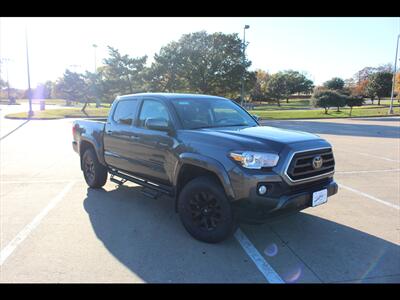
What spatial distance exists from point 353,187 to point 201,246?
13.5 feet

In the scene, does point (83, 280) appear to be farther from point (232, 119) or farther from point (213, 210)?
point (232, 119)

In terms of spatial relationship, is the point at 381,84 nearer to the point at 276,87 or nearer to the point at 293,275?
the point at 276,87

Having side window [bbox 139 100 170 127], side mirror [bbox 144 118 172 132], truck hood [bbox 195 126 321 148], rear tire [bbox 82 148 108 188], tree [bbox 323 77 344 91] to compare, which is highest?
tree [bbox 323 77 344 91]

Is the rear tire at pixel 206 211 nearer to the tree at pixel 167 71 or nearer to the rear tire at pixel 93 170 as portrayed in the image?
the rear tire at pixel 93 170

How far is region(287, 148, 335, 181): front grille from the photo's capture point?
363cm

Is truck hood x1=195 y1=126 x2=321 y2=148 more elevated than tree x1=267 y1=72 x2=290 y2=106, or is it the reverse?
tree x1=267 y1=72 x2=290 y2=106

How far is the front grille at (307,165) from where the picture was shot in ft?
11.9

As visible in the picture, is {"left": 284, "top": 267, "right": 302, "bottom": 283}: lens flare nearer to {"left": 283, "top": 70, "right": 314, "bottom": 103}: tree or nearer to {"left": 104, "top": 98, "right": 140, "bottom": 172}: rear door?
{"left": 104, "top": 98, "right": 140, "bottom": 172}: rear door

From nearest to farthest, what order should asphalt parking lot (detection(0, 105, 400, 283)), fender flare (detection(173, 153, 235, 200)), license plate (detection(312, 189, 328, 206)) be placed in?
1. asphalt parking lot (detection(0, 105, 400, 283))
2. fender flare (detection(173, 153, 235, 200))
3. license plate (detection(312, 189, 328, 206))

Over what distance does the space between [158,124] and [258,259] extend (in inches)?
85.4

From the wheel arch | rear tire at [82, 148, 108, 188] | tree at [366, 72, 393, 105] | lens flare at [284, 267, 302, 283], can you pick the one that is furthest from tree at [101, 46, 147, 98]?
tree at [366, 72, 393, 105]

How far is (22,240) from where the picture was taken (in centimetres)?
405

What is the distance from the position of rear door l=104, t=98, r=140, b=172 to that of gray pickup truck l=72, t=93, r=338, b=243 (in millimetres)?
21
